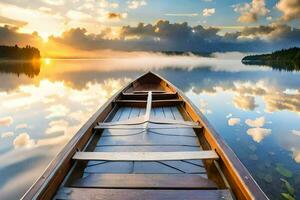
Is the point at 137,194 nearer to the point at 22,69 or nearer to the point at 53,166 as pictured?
the point at 53,166

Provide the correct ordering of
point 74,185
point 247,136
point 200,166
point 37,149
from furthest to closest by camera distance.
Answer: point 247,136, point 37,149, point 200,166, point 74,185

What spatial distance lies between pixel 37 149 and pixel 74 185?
4880mm

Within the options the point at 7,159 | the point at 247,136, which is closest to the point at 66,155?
the point at 7,159

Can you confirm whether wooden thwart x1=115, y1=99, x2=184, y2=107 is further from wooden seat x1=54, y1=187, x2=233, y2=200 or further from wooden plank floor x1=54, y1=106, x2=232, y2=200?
wooden seat x1=54, y1=187, x2=233, y2=200

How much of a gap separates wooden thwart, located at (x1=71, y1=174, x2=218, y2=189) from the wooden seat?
126 mm

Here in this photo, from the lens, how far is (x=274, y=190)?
4.72 meters

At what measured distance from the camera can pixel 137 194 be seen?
2361mm

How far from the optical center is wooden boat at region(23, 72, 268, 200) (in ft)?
7.74

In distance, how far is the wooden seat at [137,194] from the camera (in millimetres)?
2314

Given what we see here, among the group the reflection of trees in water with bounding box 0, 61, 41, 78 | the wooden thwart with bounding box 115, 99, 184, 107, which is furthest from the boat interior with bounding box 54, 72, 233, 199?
the reflection of trees in water with bounding box 0, 61, 41, 78

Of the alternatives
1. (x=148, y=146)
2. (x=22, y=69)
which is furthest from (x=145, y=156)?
(x=22, y=69)

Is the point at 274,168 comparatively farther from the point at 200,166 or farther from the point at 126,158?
the point at 126,158

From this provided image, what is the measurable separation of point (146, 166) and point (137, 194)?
821 mm

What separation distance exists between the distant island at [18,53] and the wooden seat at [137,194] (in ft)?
433
